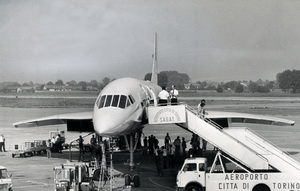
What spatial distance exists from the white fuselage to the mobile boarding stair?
1.41 meters

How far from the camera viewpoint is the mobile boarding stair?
1912cm

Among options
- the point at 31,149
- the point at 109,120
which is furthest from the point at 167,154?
the point at 31,149

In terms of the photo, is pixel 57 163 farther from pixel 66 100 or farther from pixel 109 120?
pixel 66 100

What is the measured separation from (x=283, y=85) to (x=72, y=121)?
131 m

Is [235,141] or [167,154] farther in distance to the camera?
[167,154]

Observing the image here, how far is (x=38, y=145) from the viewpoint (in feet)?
112

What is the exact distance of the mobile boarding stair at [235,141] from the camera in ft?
62.7

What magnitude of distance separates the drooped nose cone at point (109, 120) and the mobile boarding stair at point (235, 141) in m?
1.42

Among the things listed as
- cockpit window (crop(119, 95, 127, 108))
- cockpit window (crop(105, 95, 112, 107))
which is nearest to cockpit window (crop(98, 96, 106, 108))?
cockpit window (crop(105, 95, 112, 107))

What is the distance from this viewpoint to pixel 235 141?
19.7 m

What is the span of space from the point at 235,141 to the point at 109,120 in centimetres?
570

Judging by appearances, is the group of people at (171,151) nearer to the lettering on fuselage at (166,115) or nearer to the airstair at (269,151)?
the lettering on fuselage at (166,115)

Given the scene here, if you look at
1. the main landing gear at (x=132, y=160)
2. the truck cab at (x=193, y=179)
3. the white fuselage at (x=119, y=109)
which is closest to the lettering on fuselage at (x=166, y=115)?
the white fuselage at (x=119, y=109)

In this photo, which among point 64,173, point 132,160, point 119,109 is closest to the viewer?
point 64,173
